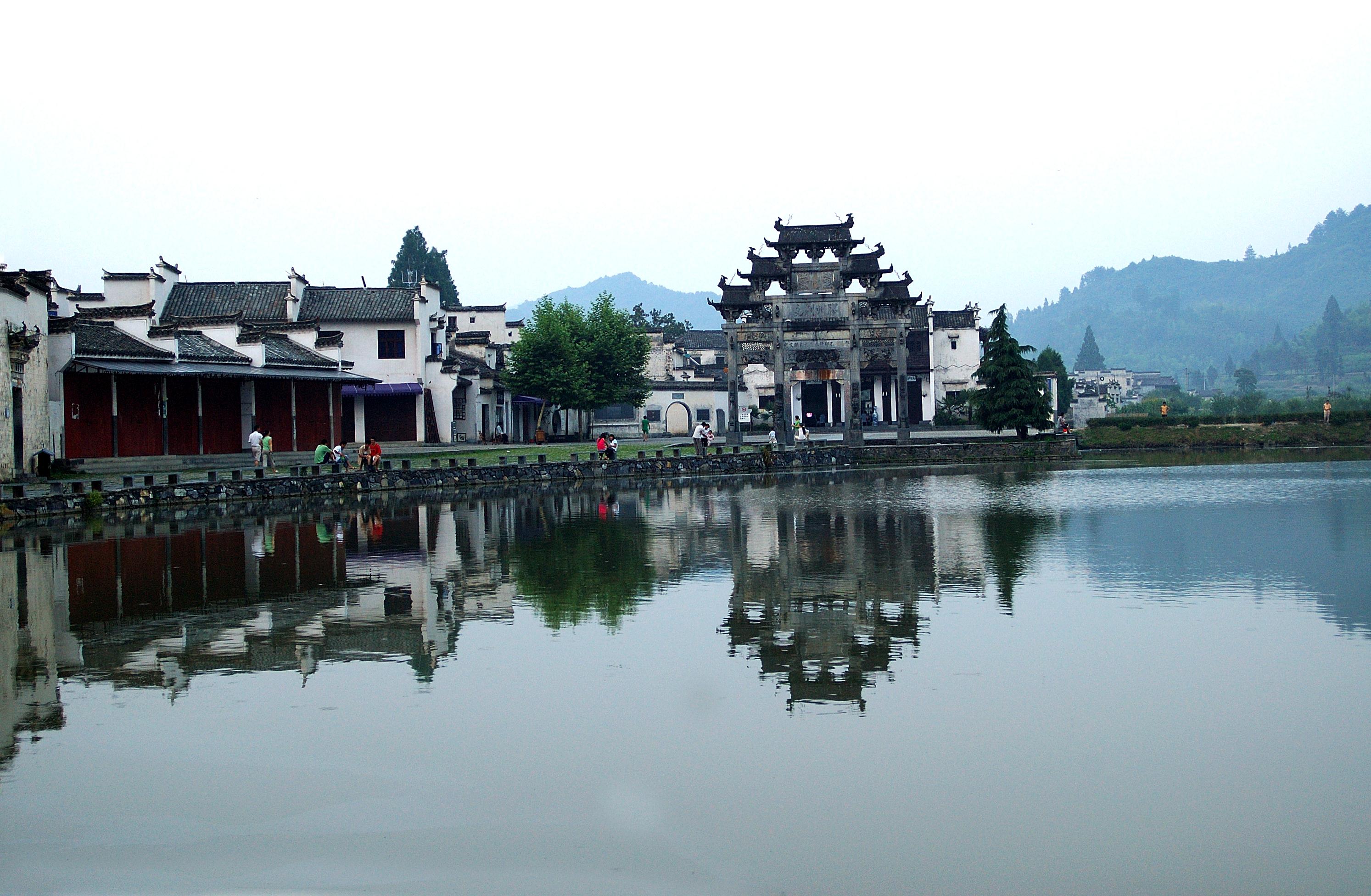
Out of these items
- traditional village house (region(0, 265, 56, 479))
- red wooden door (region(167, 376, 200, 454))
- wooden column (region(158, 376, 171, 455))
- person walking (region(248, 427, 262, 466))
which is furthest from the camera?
red wooden door (region(167, 376, 200, 454))

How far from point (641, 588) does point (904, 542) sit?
6341mm

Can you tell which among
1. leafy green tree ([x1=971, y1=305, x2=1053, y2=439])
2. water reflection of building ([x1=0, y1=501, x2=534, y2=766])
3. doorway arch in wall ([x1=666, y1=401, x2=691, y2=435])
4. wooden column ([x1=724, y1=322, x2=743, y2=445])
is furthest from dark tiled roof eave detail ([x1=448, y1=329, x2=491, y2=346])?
water reflection of building ([x1=0, y1=501, x2=534, y2=766])

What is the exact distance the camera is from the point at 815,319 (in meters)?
57.1

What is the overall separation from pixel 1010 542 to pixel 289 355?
1430 inches

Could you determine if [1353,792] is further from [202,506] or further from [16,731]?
[202,506]

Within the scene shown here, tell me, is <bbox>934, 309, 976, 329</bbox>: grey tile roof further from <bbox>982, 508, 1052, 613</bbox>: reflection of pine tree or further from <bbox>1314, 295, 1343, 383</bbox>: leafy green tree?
<bbox>1314, 295, 1343, 383</bbox>: leafy green tree

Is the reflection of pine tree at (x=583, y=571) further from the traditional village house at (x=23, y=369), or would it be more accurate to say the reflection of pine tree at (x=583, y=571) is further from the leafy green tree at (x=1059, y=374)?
the leafy green tree at (x=1059, y=374)

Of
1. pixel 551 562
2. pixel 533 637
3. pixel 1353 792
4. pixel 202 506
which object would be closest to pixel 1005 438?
pixel 202 506

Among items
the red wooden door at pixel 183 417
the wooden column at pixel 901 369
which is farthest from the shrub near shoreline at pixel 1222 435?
the red wooden door at pixel 183 417

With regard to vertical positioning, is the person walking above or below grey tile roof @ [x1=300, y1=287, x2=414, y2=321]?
below

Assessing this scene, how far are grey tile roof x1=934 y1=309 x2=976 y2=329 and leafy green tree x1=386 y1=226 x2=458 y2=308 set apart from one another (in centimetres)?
4563

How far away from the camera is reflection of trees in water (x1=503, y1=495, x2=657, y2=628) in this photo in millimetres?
14398

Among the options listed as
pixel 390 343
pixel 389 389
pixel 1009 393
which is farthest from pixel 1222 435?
pixel 390 343

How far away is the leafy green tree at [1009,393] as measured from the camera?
56.4 metres
